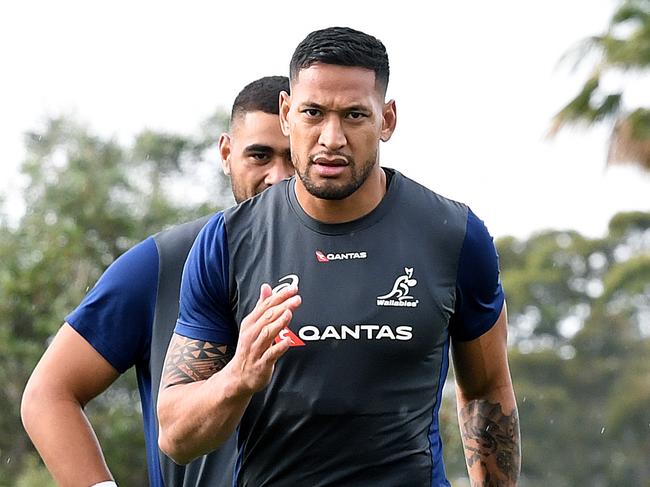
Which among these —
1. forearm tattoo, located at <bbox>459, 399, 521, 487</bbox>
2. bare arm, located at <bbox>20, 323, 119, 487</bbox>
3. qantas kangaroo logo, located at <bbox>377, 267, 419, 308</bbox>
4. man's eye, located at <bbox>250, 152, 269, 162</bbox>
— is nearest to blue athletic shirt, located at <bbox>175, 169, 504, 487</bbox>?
qantas kangaroo logo, located at <bbox>377, 267, 419, 308</bbox>

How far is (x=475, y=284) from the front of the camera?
4844 mm

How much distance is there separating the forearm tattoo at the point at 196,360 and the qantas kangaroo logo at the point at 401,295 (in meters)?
0.51

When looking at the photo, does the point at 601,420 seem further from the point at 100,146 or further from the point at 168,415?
the point at 168,415

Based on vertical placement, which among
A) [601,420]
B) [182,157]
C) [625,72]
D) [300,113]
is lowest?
[601,420]

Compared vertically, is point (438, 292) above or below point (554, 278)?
above

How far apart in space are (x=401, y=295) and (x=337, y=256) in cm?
23

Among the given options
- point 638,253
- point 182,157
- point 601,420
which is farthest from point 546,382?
point 182,157

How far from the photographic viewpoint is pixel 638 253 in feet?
124

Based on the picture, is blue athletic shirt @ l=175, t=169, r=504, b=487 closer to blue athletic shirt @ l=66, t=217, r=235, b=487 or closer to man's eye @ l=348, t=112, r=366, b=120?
man's eye @ l=348, t=112, r=366, b=120

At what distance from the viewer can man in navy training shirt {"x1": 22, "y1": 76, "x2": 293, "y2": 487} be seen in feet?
18.2

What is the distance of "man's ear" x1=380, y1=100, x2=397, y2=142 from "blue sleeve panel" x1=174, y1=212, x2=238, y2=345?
0.64 metres

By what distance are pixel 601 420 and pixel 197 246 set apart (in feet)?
123

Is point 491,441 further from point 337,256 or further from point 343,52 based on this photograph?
point 343,52

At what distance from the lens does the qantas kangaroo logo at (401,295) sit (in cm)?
462
